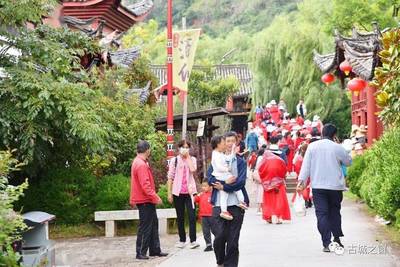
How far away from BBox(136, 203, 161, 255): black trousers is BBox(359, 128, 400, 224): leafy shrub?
3.72 meters

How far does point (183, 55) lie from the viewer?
19.1 meters

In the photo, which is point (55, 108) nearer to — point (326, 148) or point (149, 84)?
point (326, 148)

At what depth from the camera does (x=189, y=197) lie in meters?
12.6

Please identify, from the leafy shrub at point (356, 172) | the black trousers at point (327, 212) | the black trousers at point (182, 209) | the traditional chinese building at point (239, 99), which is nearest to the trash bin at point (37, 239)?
the black trousers at point (182, 209)

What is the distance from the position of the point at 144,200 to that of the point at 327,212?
2.71 m

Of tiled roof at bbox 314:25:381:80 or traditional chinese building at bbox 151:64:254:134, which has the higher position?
traditional chinese building at bbox 151:64:254:134

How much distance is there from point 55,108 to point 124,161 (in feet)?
16.8

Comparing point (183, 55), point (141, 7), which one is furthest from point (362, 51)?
point (141, 7)

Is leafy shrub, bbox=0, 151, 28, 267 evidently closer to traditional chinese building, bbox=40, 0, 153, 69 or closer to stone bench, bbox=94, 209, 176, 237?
stone bench, bbox=94, 209, 176, 237

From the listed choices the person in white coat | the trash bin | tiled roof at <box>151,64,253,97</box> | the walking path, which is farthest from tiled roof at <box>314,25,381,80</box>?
tiled roof at <box>151,64,253,97</box>

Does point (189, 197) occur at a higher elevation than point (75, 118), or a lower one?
lower

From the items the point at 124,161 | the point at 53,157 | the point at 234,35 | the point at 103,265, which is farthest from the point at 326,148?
the point at 234,35

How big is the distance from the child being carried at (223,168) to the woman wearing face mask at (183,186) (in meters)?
2.95

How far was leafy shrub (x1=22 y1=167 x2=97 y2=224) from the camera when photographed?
15258 millimetres
